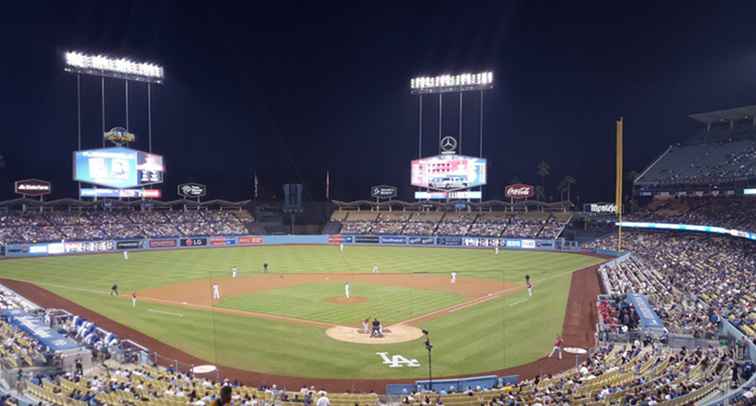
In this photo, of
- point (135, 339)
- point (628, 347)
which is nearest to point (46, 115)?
point (135, 339)

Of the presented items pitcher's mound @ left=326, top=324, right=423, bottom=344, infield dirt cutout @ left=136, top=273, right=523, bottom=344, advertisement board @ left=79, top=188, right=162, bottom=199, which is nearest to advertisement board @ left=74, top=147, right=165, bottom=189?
advertisement board @ left=79, top=188, right=162, bottom=199

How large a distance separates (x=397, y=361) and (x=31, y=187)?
6632 centimetres

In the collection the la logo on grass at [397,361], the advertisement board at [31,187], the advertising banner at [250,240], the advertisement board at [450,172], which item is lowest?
the advertising banner at [250,240]

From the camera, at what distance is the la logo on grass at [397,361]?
20828mm

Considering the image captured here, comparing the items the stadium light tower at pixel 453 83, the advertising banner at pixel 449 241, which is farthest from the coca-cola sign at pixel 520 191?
the advertising banner at pixel 449 241

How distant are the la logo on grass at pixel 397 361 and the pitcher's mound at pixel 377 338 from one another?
1.86 m

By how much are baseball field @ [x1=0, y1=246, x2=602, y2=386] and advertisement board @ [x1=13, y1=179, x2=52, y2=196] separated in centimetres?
1690

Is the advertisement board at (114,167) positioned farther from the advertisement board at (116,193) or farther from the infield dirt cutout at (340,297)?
the infield dirt cutout at (340,297)

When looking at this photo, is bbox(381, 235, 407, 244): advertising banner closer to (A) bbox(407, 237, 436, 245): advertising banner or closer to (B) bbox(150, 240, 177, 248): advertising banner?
(A) bbox(407, 237, 436, 245): advertising banner

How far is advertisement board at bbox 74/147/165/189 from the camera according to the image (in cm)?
6406

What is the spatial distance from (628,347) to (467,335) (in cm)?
709

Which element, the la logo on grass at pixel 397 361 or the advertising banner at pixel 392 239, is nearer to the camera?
the la logo on grass at pixel 397 361

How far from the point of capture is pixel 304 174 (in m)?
94.2

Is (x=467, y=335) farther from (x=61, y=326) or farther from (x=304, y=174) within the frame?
(x=304, y=174)
